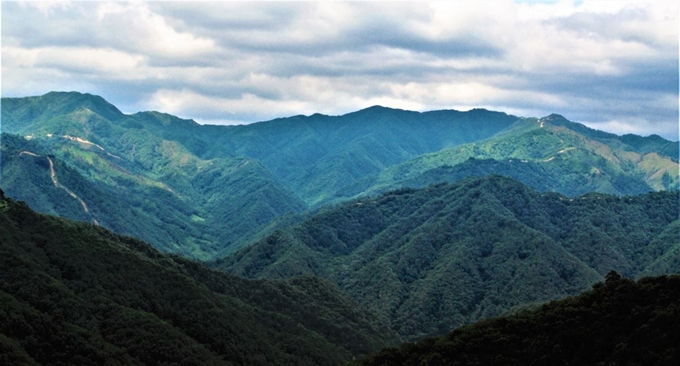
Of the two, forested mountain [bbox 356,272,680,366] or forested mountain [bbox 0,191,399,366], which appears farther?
forested mountain [bbox 0,191,399,366]

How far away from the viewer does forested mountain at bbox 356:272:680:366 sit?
3656 inches

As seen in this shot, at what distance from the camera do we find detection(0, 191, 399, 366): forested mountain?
126 metres

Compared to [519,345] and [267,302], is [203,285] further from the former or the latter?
[519,345]

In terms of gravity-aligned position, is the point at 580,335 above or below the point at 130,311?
above

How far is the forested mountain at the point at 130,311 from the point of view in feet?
415

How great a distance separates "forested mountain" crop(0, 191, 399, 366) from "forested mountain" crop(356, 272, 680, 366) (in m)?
45.9

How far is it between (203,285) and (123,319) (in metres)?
38.3

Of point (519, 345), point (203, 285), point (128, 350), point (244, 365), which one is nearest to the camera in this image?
point (519, 345)

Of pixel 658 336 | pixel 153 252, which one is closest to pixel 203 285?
pixel 153 252

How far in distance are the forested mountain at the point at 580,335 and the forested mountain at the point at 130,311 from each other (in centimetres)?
4588

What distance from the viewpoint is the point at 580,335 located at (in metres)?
100

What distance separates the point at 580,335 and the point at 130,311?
81.3 m

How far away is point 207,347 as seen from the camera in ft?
492

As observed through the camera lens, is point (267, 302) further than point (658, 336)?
Yes
